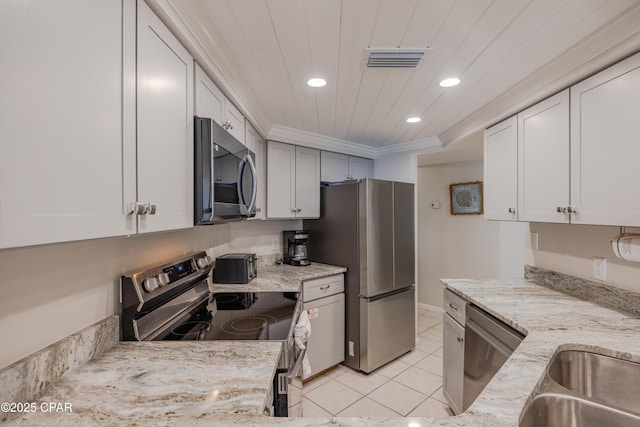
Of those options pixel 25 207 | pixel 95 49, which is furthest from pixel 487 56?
pixel 25 207

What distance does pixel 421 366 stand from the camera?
282 centimetres

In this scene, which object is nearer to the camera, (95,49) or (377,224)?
(95,49)

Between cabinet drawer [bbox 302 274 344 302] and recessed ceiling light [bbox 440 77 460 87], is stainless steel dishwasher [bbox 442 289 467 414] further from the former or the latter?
recessed ceiling light [bbox 440 77 460 87]

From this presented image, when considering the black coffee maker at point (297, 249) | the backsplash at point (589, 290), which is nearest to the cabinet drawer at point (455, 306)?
the backsplash at point (589, 290)

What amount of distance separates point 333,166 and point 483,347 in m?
2.33

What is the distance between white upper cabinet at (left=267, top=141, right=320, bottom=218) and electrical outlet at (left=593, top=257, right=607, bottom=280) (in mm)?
2194

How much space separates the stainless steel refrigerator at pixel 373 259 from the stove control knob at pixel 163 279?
5.58 feet

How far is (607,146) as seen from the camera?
138 cm

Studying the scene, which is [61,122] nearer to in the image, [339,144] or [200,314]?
[200,314]

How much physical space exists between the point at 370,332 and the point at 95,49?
2.70 m

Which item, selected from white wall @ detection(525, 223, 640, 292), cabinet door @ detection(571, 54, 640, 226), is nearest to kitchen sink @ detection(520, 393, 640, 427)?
cabinet door @ detection(571, 54, 640, 226)

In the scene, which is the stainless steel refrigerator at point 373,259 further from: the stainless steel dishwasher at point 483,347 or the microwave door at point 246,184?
the microwave door at point 246,184

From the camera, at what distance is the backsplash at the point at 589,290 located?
4.91 ft

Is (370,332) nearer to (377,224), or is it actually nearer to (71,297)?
(377,224)
